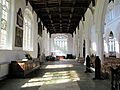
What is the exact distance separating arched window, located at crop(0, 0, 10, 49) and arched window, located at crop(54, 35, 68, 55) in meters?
24.0

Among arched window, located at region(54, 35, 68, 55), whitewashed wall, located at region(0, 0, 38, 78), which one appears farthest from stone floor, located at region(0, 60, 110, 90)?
arched window, located at region(54, 35, 68, 55)

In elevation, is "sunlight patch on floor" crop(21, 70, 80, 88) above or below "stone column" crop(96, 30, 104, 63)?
below

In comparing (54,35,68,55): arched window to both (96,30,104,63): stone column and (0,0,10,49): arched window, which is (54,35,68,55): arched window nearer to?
(96,30,104,63): stone column

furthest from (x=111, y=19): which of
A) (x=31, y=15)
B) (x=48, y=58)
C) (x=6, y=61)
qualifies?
(x=6, y=61)

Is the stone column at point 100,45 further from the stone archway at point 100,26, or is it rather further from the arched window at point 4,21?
the arched window at point 4,21

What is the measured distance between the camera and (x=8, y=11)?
28.2 ft

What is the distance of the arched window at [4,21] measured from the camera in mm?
7781

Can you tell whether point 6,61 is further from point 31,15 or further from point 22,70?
point 31,15

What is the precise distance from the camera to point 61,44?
32594mm

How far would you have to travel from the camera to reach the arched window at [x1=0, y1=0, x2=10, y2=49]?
778 centimetres

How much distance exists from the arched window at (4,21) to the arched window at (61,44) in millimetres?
23984

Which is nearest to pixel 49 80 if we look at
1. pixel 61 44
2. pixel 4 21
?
pixel 4 21

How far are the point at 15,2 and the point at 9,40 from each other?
1847mm

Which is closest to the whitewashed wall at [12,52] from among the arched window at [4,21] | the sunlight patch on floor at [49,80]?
the arched window at [4,21]
